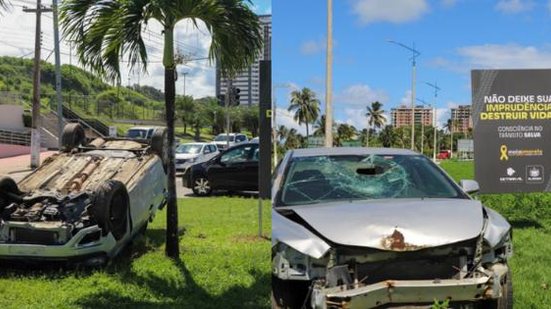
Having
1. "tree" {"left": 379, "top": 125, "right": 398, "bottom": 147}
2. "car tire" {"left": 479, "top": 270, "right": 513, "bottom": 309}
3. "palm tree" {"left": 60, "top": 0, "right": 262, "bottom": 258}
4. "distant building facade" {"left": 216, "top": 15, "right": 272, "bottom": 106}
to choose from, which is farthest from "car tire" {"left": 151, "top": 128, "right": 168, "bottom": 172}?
"car tire" {"left": 479, "top": 270, "right": 513, "bottom": 309}

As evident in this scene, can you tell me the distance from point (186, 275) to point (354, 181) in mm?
2316

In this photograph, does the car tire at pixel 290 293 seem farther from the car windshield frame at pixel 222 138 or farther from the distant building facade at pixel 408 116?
the distant building facade at pixel 408 116

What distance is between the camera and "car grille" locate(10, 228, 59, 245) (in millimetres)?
6270

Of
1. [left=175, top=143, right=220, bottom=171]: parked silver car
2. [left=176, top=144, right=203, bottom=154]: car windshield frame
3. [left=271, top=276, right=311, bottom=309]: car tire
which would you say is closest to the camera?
[left=271, top=276, right=311, bottom=309]: car tire

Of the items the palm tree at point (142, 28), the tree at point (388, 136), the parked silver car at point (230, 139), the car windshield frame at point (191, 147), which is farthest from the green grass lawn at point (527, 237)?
the car windshield frame at point (191, 147)

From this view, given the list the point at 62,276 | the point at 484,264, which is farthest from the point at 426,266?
the point at 62,276

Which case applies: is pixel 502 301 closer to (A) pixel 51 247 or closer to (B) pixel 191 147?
(B) pixel 191 147

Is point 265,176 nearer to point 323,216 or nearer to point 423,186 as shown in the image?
point 323,216

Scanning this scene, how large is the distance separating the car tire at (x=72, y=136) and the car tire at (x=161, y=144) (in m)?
0.71

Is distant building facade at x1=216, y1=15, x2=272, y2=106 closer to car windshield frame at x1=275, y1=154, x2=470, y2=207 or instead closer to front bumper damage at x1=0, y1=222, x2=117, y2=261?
car windshield frame at x1=275, y1=154, x2=470, y2=207

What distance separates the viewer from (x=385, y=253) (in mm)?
3609

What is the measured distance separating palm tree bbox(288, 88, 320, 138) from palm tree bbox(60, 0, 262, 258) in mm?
794

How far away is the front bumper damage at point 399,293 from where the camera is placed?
3512 mm

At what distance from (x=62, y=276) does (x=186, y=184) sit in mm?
1700
